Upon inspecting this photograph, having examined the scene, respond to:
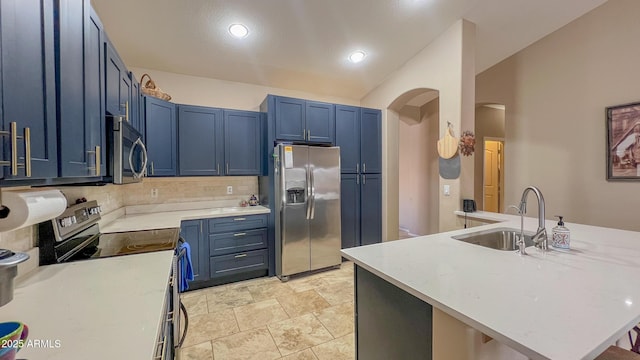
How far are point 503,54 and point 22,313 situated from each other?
517 centimetres

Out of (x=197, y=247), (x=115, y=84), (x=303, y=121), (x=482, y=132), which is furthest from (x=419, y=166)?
(x=115, y=84)

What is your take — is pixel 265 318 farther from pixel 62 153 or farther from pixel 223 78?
pixel 223 78

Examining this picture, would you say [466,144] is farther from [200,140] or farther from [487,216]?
[200,140]

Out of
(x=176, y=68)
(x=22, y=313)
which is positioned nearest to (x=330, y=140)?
(x=176, y=68)

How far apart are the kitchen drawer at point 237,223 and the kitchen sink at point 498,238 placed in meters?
2.28

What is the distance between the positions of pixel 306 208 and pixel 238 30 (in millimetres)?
2154

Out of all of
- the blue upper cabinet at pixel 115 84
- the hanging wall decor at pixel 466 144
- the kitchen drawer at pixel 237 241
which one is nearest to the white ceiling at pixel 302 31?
the blue upper cabinet at pixel 115 84

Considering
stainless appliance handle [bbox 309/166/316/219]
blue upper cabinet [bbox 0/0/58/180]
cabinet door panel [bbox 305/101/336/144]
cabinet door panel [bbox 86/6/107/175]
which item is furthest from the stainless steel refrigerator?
blue upper cabinet [bbox 0/0/58/180]

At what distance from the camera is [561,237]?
1.51 m

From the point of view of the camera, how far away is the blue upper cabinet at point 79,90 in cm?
98

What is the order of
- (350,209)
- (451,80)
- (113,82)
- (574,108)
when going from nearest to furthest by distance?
(113,82), (451,80), (574,108), (350,209)

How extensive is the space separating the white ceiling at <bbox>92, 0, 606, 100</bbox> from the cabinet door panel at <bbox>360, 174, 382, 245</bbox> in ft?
5.50

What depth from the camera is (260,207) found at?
11.5 feet

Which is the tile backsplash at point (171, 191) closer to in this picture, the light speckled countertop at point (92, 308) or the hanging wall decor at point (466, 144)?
the light speckled countertop at point (92, 308)
